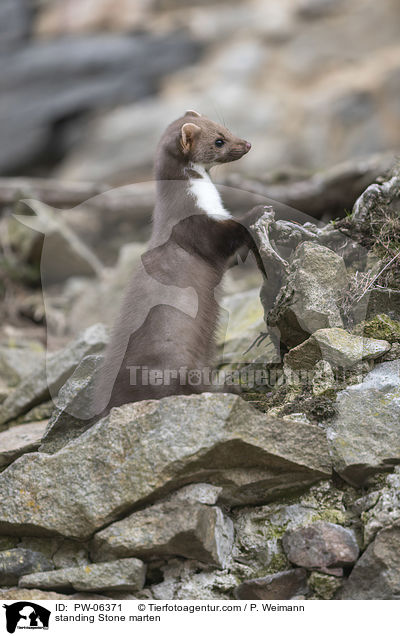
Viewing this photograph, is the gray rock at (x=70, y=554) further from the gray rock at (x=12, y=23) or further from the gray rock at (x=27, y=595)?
the gray rock at (x=12, y=23)

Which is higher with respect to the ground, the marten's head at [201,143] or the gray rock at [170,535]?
the marten's head at [201,143]

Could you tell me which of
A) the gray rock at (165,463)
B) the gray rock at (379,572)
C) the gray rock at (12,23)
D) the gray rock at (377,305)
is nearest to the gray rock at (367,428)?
the gray rock at (165,463)

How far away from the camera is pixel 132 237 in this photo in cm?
1091

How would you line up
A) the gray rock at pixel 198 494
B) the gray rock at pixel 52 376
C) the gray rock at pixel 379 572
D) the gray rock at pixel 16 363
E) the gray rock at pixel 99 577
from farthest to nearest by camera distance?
the gray rock at pixel 16 363, the gray rock at pixel 52 376, the gray rock at pixel 198 494, the gray rock at pixel 99 577, the gray rock at pixel 379 572

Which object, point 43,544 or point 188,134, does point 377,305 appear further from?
point 43,544

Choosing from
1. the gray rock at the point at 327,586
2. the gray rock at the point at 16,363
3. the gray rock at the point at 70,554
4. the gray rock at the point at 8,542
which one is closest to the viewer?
the gray rock at the point at 327,586

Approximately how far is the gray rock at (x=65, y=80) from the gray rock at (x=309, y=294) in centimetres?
1546

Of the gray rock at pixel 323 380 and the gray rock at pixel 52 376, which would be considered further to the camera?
the gray rock at pixel 52 376

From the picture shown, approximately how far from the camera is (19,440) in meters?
4.89

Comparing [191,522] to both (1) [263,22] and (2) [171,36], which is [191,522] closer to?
(2) [171,36]

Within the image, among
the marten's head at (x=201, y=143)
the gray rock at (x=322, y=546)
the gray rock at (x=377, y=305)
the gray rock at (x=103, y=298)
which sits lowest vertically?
the gray rock at (x=322, y=546)

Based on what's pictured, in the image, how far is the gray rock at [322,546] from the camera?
3.28 m

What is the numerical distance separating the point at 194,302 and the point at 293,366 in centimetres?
75
